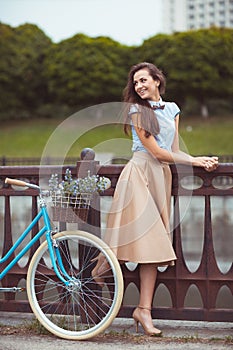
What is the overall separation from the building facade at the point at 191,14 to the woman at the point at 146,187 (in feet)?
259

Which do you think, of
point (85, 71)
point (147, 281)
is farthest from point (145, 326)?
point (85, 71)

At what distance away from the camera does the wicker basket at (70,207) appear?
4.88 metres

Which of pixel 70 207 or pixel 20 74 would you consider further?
pixel 20 74

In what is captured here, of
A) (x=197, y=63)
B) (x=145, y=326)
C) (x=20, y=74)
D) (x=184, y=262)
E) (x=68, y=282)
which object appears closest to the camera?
(x=68, y=282)

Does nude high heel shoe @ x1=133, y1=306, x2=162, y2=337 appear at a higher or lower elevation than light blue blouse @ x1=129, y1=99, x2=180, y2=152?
lower

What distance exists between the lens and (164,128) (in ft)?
16.8

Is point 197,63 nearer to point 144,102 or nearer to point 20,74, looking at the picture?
point 20,74

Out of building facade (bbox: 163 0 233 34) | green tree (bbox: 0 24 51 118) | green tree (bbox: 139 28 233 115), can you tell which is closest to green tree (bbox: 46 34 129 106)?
green tree (bbox: 0 24 51 118)

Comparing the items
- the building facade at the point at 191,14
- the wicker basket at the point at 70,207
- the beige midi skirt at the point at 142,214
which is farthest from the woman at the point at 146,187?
the building facade at the point at 191,14

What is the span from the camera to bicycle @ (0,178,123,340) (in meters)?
4.92

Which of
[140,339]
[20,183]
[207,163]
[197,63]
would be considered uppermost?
[197,63]

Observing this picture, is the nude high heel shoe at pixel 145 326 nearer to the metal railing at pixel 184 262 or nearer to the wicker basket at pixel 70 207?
the metal railing at pixel 184 262

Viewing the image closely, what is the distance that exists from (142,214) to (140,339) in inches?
35.2

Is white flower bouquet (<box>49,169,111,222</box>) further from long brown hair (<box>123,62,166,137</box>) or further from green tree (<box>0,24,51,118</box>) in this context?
green tree (<box>0,24,51,118</box>)
